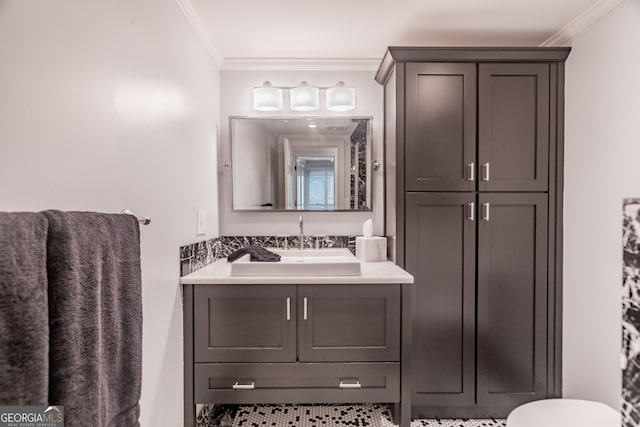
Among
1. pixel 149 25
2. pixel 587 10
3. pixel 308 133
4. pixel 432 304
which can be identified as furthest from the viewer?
pixel 308 133

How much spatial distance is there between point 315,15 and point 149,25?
33.7 inches

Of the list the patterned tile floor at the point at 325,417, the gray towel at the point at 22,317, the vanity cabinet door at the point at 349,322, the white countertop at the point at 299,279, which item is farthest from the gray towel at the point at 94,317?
the patterned tile floor at the point at 325,417

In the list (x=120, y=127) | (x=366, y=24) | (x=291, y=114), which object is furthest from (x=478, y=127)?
(x=120, y=127)

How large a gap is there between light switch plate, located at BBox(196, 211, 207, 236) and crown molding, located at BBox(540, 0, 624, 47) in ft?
7.64

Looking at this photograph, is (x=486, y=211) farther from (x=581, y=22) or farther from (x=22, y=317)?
(x=22, y=317)

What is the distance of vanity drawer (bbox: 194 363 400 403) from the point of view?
1.59m

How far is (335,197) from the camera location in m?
2.32

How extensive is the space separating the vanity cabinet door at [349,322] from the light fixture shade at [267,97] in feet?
4.24

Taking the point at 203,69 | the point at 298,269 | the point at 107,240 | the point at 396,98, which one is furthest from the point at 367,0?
the point at 107,240

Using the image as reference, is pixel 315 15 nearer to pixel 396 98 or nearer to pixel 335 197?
pixel 396 98

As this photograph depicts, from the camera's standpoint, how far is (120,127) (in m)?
1.08

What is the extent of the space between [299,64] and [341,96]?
38 centimetres

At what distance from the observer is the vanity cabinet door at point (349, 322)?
1599mm

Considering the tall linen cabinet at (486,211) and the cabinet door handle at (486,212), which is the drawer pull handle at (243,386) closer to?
the tall linen cabinet at (486,211)
